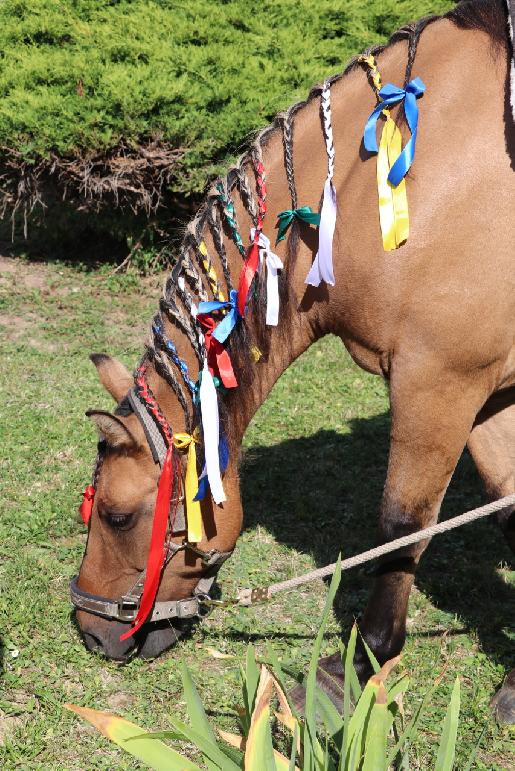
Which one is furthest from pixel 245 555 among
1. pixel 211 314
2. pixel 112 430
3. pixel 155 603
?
pixel 211 314

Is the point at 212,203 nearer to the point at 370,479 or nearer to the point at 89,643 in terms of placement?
the point at 89,643

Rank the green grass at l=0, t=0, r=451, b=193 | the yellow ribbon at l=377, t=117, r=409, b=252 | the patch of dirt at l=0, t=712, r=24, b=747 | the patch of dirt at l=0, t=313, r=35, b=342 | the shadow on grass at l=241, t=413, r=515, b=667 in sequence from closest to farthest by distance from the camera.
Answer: the yellow ribbon at l=377, t=117, r=409, b=252
the patch of dirt at l=0, t=712, r=24, b=747
the shadow on grass at l=241, t=413, r=515, b=667
the patch of dirt at l=0, t=313, r=35, b=342
the green grass at l=0, t=0, r=451, b=193

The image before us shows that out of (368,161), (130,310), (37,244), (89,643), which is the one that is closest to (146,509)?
(89,643)

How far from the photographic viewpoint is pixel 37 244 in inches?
312

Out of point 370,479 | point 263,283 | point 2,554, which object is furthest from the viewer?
point 370,479

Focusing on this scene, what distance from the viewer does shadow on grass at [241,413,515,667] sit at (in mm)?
3940

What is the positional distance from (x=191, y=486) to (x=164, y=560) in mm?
290

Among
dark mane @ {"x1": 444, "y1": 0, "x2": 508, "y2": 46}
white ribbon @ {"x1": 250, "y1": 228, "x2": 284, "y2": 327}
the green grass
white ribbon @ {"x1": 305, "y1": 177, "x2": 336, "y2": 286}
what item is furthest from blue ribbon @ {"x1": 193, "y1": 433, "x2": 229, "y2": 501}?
the green grass

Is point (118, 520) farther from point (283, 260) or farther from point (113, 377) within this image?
point (283, 260)

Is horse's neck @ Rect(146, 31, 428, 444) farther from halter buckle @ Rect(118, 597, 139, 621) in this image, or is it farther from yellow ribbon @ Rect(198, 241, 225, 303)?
halter buckle @ Rect(118, 597, 139, 621)

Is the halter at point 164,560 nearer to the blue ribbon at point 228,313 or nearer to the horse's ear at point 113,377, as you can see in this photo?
the horse's ear at point 113,377

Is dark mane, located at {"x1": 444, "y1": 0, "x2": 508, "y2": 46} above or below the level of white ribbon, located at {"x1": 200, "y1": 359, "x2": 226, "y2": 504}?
above

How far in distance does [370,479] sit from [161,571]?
218 cm

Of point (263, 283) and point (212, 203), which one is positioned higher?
point (212, 203)
